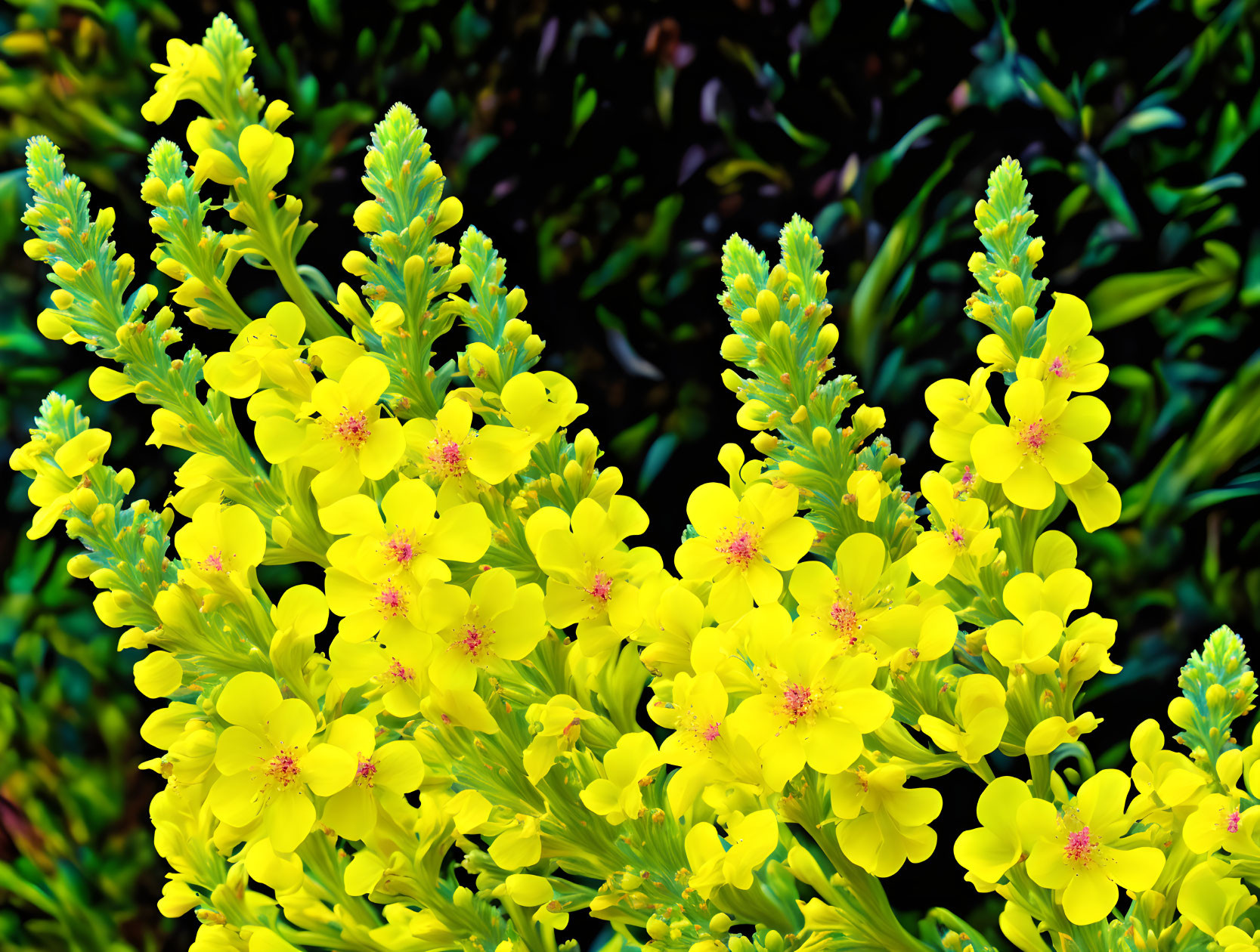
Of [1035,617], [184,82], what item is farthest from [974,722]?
[184,82]

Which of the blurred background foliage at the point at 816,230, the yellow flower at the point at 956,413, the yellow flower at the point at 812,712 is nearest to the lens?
the yellow flower at the point at 812,712

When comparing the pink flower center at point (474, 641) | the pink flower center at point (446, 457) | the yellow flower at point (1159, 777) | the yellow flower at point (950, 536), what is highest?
the pink flower center at point (446, 457)

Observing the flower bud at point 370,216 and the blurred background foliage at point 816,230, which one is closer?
the flower bud at point 370,216

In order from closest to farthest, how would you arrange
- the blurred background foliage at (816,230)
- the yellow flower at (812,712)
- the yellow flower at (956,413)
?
1. the yellow flower at (812,712)
2. the yellow flower at (956,413)
3. the blurred background foliage at (816,230)

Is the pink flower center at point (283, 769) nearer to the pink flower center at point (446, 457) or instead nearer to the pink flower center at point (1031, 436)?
the pink flower center at point (446, 457)

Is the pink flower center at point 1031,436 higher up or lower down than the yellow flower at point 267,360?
lower down

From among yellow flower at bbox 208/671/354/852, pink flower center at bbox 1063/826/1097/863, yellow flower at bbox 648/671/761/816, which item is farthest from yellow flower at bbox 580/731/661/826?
pink flower center at bbox 1063/826/1097/863

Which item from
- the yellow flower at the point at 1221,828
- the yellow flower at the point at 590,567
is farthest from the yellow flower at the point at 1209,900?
the yellow flower at the point at 590,567

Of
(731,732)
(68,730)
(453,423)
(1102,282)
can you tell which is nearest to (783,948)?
(731,732)

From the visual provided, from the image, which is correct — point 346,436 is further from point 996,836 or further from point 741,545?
point 996,836
